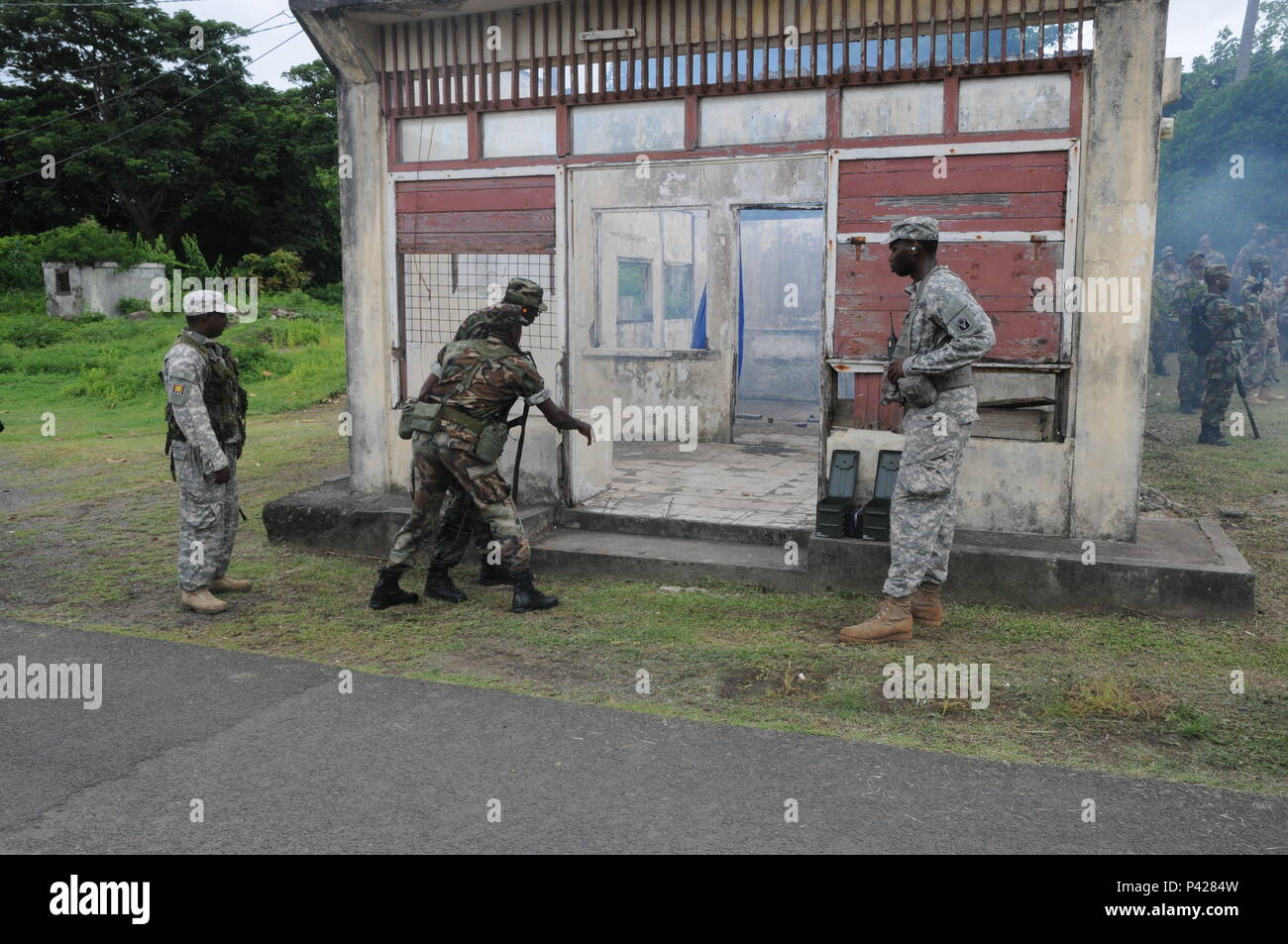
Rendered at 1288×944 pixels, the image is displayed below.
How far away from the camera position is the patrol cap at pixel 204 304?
6.21 metres

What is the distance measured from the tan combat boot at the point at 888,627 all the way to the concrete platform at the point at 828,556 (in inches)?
29.9

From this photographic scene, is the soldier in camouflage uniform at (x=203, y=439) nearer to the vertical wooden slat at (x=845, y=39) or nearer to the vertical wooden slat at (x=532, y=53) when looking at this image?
the vertical wooden slat at (x=532, y=53)

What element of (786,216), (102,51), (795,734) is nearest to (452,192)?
(795,734)

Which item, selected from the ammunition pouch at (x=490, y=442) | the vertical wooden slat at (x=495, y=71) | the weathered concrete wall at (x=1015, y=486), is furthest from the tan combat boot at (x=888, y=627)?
the vertical wooden slat at (x=495, y=71)

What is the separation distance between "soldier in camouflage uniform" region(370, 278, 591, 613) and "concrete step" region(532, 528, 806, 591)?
69cm

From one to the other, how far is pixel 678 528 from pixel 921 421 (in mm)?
2192

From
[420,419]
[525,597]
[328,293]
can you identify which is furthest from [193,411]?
[328,293]

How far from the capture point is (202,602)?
20.6ft

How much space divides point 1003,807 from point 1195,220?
23627 mm

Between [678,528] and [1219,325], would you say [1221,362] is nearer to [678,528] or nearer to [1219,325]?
[1219,325]

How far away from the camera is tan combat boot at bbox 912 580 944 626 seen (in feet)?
19.3

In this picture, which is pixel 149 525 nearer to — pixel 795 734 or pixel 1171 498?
pixel 795 734

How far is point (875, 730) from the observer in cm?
453

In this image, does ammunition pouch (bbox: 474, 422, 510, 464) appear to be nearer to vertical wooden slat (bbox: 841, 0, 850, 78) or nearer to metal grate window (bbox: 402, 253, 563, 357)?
metal grate window (bbox: 402, 253, 563, 357)
